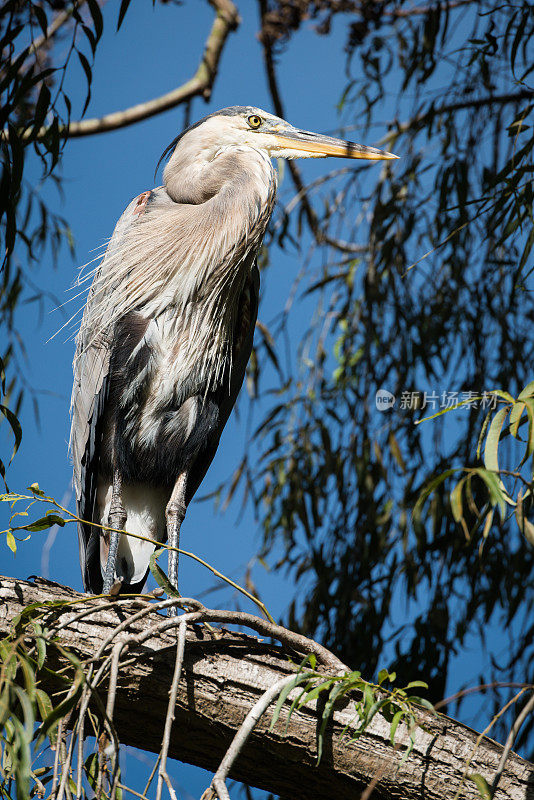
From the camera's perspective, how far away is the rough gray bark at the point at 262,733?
3.10 ft

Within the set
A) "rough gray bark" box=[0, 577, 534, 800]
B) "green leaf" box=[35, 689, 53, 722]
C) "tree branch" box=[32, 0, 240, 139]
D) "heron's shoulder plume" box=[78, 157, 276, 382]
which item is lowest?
"green leaf" box=[35, 689, 53, 722]

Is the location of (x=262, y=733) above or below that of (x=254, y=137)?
below

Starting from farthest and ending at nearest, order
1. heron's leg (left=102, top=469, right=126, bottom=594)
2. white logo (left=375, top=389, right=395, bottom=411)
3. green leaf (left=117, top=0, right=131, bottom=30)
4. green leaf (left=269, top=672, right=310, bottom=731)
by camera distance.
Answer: white logo (left=375, top=389, right=395, bottom=411) → heron's leg (left=102, top=469, right=126, bottom=594) → green leaf (left=117, top=0, right=131, bottom=30) → green leaf (left=269, top=672, right=310, bottom=731)

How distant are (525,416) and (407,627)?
1.13 metres

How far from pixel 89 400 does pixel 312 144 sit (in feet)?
2.40

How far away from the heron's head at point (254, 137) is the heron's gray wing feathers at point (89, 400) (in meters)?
0.18

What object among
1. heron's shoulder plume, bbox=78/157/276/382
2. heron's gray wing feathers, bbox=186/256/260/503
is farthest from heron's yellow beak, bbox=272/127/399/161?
heron's gray wing feathers, bbox=186/256/260/503

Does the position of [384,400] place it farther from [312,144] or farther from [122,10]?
[122,10]

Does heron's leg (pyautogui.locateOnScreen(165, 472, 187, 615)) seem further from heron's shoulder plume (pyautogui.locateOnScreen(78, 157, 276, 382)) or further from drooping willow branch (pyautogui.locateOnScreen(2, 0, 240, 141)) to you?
drooping willow branch (pyautogui.locateOnScreen(2, 0, 240, 141))

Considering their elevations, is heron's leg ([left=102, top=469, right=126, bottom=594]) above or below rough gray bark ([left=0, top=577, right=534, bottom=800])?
above

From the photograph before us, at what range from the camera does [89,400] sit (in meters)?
1.75

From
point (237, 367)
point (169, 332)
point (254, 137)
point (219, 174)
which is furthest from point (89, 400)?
point (254, 137)

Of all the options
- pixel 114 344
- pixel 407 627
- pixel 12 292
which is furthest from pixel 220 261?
pixel 407 627

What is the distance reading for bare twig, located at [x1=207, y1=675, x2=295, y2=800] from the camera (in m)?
0.73
